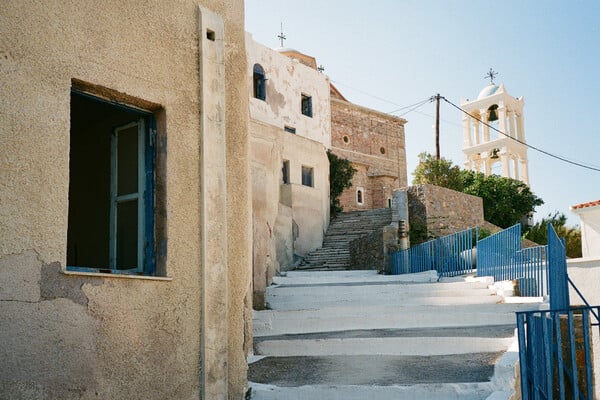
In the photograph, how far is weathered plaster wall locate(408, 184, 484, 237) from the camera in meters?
21.1

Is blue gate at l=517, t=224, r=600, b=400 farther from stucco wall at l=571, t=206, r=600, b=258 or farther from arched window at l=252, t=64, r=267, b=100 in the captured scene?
arched window at l=252, t=64, r=267, b=100

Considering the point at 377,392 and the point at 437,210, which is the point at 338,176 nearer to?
the point at 437,210

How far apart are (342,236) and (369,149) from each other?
15.4 metres

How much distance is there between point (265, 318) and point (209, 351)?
343 cm

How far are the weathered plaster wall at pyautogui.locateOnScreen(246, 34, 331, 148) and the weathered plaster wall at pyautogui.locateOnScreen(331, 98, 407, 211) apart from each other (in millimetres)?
1549

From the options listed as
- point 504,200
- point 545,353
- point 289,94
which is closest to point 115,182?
point 545,353

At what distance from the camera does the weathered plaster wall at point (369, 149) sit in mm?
32656

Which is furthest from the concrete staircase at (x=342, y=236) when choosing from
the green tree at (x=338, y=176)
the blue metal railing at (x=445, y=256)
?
the green tree at (x=338, y=176)

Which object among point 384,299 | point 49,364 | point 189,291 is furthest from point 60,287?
point 384,299

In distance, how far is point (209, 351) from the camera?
4.86 meters

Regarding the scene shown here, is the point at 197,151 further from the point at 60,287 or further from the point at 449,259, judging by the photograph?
the point at 449,259

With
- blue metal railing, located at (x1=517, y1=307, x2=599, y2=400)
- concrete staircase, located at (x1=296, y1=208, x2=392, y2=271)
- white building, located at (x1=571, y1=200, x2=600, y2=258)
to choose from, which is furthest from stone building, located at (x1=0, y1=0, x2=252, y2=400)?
white building, located at (x1=571, y1=200, x2=600, y2=258)

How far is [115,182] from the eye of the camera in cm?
506

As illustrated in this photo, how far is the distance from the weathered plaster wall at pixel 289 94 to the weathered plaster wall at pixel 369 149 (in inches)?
61.0
